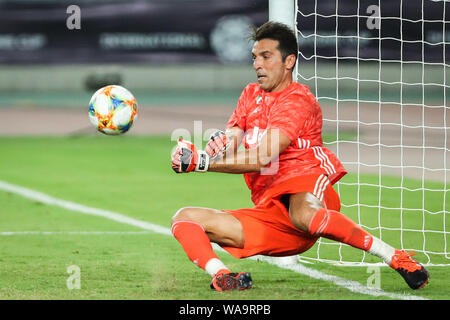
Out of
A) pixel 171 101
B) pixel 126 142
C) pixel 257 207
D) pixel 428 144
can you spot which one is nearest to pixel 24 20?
pixel 171 101

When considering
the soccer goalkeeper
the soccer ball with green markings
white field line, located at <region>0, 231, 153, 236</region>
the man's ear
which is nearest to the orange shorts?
the soccer goalkeeper

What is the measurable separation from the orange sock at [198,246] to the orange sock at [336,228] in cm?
61

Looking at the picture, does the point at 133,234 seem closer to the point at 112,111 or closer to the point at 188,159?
the point at 112,111

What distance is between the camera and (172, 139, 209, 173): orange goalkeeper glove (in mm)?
4516

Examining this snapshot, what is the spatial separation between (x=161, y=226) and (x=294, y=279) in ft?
8.01

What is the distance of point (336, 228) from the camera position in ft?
15.8

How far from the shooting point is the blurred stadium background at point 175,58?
20062mm

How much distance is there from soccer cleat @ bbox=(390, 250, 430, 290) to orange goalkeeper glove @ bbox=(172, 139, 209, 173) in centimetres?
135

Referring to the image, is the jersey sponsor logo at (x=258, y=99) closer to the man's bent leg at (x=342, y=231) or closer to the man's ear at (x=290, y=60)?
the man's ear at (x=290, y=60)

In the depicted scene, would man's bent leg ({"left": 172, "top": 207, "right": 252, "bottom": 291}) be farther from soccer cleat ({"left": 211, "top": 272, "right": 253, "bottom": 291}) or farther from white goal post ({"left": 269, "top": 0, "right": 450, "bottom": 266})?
white goal post ({"left": 269, "top": 0, "right": 450, "bottom": 266})

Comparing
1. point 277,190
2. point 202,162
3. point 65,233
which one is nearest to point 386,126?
point 65,233

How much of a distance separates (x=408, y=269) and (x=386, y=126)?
486 inches

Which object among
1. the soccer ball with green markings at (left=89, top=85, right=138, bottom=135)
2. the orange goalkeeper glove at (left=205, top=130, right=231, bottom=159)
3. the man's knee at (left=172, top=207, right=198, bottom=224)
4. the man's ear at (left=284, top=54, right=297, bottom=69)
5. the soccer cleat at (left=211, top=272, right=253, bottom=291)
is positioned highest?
the man's ear at (left=284, top=54, right=297, bottom=69)

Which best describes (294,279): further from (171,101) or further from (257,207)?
(171,101)
